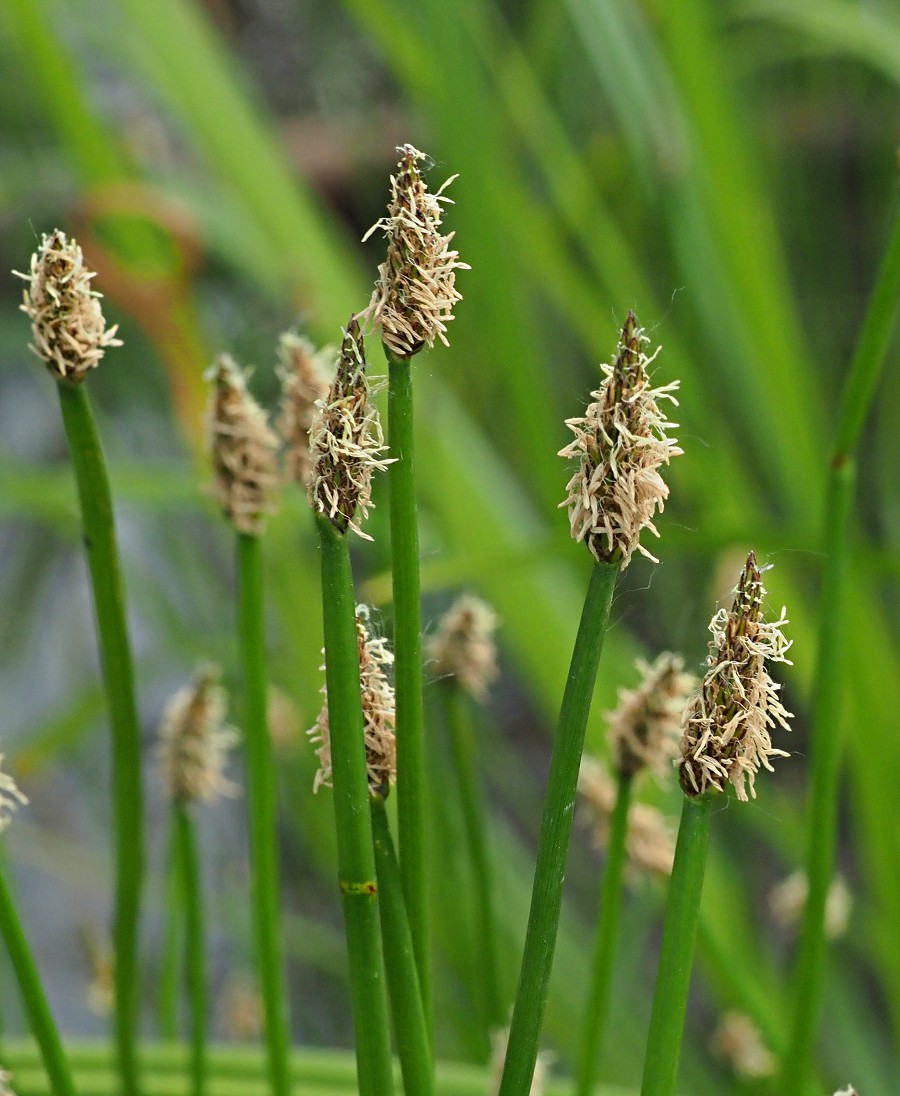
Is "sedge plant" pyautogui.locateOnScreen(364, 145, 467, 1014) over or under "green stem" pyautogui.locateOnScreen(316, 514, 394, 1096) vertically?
over

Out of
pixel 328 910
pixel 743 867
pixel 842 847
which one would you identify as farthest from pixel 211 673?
pixel 842 847

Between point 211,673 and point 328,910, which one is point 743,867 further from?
point 211,673

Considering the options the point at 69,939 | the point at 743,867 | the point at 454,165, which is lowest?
the point at 69,939

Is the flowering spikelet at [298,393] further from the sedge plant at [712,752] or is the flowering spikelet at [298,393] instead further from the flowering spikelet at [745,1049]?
the flowering spikelet at [745,1049]

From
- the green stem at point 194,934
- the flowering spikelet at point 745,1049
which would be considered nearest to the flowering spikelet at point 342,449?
the green stem at point 194,934

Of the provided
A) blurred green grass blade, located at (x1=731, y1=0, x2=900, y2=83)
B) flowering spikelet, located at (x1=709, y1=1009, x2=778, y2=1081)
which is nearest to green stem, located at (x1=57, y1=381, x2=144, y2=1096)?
flowering spikelet, located at (x1=709, y1=1009, x2=778, y2=1081)

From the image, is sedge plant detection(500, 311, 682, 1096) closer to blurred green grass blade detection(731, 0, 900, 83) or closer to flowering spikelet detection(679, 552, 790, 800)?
flowering spikelet detection(679, 552, 790, 800)

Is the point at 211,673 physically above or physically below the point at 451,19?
below
